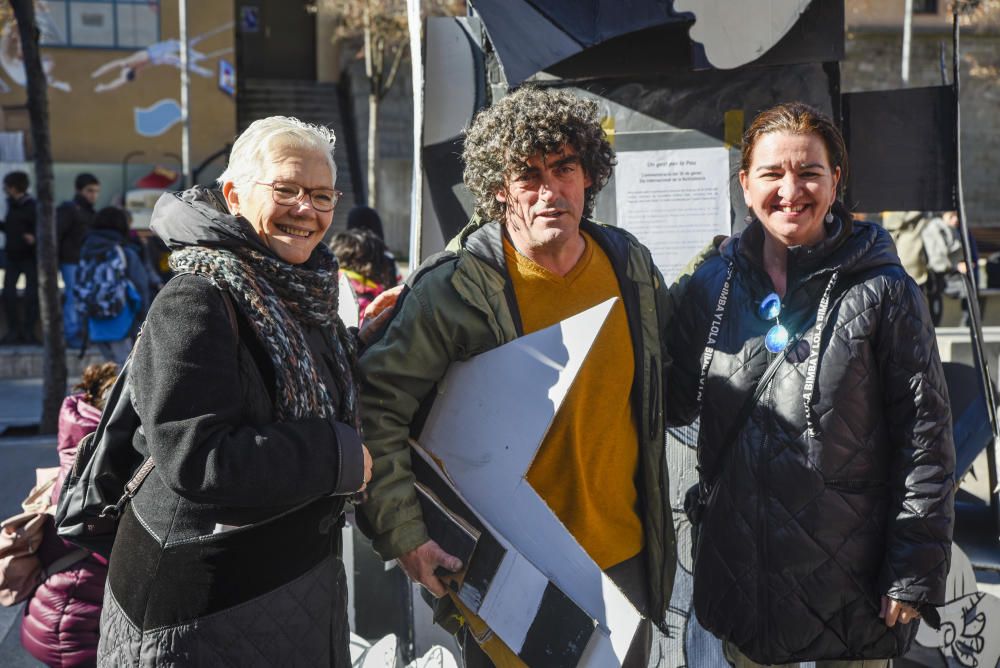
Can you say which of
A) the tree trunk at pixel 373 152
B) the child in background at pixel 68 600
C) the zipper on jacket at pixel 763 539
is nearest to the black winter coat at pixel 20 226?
the child in background at pixel 68 600

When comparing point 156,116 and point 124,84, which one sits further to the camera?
point 156,116

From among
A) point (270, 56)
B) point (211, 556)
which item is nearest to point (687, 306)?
point (211, 556)

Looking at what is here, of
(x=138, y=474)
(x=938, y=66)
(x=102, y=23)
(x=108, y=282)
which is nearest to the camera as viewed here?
(x=138, y=474)

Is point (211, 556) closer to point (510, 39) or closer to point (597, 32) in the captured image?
point (510, 39)

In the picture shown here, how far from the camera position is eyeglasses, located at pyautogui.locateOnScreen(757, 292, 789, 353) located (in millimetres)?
2453

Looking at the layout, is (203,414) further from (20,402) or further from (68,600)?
(20,402)

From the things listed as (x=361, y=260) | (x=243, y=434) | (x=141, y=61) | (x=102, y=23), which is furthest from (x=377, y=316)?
(x=102, y=23)

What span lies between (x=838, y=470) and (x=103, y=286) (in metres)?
6.91

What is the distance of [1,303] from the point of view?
35.6ft

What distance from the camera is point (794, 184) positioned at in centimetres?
244

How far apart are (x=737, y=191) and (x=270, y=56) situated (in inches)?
910

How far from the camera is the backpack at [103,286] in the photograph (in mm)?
7953

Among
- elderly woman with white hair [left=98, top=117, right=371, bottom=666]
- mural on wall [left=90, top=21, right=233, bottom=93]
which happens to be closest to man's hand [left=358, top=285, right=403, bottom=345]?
elderly woman with white hair [left=98, top=117, right=371, bottom=666]

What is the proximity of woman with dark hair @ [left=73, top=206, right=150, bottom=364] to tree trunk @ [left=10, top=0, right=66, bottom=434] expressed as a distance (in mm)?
452
